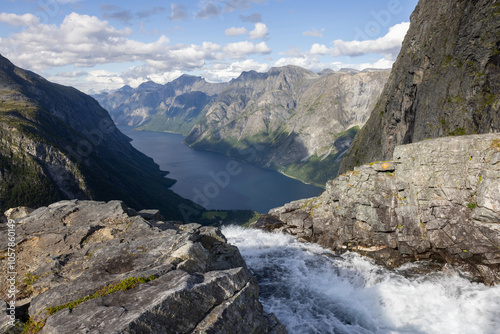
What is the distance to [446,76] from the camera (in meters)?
63.2

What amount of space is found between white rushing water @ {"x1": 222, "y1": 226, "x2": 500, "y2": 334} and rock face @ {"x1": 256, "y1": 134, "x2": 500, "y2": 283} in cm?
375

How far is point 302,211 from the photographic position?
185 ft

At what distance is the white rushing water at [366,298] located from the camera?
2569 centimetres

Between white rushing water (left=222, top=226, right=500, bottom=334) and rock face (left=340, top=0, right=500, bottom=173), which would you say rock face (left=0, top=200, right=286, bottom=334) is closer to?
white rushing water (left=222, top=226, right=500, bottom=334)

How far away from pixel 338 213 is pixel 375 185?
29.1ft

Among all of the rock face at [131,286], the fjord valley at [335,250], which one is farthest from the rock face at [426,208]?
the rock face at [131,286]

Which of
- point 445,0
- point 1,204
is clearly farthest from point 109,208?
point 1,204

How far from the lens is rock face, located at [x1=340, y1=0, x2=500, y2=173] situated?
5156cm

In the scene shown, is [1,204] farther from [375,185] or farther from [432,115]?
[432,115]

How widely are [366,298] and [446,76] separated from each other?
60.1 m

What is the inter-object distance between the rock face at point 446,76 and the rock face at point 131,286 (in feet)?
172

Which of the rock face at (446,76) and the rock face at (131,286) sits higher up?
the rock face at (446,76)

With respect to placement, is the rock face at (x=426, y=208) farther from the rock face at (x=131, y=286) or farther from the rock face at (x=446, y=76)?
the rock face at (x=131, y=286)

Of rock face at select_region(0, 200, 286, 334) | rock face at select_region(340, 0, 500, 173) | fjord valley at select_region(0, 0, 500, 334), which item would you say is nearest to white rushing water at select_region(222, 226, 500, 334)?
fjord valley at select_region(0, 0, 500, 334)
